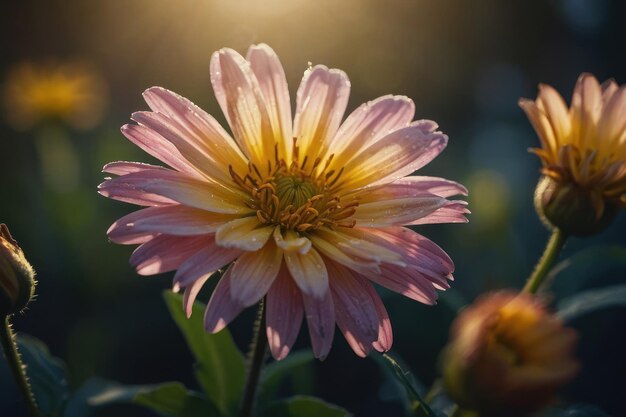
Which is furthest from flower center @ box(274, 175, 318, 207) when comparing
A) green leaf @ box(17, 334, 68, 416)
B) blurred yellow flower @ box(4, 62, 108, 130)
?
blurred yellow flower @ box(4, 62, 108, 130)

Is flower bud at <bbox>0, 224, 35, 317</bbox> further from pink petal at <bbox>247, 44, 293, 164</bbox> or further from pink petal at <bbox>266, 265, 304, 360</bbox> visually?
pink petal at <bbox>247, 44, 293, 164</bbox>

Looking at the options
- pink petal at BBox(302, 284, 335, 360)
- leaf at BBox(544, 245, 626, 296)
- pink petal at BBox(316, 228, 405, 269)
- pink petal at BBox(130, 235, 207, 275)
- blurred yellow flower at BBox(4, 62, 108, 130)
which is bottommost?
leaf at BBox(544, 245, 626, 296)

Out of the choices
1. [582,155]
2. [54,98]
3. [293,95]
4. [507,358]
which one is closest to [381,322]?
[507,358]

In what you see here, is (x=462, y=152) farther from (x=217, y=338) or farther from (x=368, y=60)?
(x=217, y=338)

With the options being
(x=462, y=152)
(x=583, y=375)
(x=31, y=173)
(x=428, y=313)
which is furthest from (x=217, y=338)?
(x=462, y=152)

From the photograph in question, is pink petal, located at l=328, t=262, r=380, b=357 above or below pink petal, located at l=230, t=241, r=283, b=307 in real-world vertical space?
below

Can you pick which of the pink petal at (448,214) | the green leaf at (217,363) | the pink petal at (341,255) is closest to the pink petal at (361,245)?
the pink petal at (341,255)
